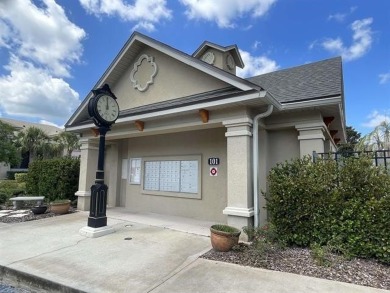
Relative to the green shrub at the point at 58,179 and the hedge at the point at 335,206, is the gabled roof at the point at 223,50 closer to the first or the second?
the hedge at the point at 335,206

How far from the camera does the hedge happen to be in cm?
419

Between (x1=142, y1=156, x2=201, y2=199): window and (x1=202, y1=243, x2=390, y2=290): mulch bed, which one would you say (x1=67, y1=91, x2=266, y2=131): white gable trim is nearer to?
(x1=142, y1=156, x2=201, y2=199): window

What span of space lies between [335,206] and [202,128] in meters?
3.91

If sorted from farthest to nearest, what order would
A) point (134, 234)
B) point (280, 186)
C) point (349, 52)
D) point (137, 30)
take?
point (349, 52)
point (137, 30)
point (134, 234)
point (280, 186)

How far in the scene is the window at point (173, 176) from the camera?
806cm

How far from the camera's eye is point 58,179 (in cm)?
1034

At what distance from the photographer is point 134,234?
20.1 ft

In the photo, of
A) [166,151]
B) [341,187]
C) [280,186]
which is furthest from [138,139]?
[341,187]

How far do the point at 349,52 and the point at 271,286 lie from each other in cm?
1287

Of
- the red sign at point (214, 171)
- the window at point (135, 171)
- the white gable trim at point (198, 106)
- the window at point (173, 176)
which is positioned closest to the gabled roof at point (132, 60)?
the white gable trim at point (198, 106)

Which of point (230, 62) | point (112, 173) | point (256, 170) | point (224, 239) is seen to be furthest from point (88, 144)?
point (230, 62)

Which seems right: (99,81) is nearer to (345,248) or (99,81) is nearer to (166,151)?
(166,151)

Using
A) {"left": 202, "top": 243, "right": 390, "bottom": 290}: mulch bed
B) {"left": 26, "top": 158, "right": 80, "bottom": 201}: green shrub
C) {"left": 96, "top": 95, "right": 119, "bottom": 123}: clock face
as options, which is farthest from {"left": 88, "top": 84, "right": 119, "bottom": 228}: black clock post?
{"left": 26, "top": 158, "right": 80, "bottom": 201}: green shrub

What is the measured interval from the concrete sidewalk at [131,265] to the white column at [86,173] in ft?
8.80
